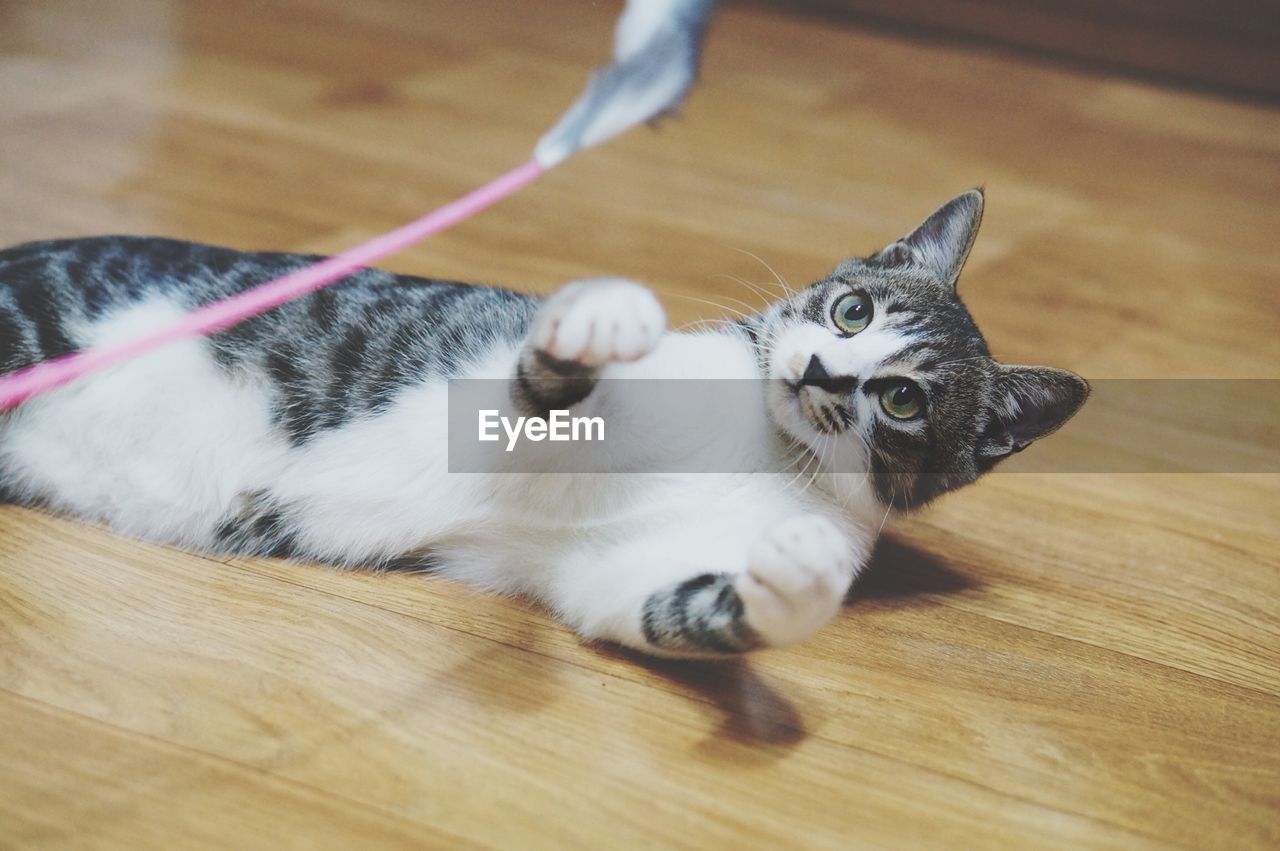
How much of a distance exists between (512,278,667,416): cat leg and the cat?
0.05 metres

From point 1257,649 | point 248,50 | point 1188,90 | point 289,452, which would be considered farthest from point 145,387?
point 1188,90

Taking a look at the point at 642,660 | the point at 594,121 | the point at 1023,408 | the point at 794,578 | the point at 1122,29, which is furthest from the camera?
the point at 1122,29

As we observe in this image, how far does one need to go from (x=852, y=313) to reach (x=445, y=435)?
0.45 meters

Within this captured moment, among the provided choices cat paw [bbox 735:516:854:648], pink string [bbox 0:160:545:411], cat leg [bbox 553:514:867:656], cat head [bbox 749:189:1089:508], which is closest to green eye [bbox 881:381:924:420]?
cat head [bbox 749:189:1089:508]


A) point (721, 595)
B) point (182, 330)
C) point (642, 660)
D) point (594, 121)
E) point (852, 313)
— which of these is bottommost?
point (642, 660)

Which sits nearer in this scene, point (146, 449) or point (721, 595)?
point (721, 595)

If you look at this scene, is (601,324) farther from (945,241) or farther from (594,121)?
(945,241)

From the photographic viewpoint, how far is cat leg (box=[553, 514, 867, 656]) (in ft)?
3.09

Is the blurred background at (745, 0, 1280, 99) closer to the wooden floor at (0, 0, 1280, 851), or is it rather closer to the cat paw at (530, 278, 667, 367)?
the wooden floor at (0, 0, 1280, 851)

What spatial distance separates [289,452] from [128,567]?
0.62 feet

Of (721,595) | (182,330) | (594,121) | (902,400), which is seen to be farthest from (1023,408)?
(182,330)

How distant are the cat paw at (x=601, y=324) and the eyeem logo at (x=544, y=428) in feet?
0.38

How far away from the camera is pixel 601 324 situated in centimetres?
101

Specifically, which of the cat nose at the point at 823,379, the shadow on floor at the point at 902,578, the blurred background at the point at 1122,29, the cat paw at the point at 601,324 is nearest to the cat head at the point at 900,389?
the cat nose at the point at 823,379
